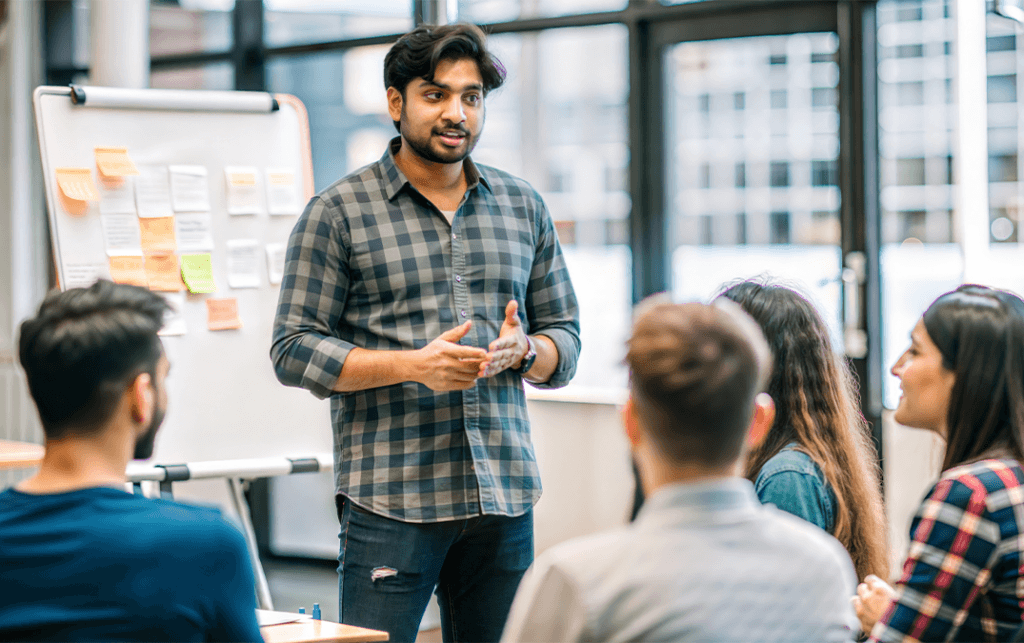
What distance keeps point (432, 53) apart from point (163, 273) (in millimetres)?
1434

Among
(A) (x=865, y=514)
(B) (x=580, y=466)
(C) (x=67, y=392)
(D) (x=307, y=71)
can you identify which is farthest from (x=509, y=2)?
(C) (x=67, y=392)

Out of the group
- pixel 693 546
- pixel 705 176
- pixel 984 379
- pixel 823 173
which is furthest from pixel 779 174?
pixel 693 546

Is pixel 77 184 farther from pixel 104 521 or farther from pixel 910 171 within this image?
pixel 910 171

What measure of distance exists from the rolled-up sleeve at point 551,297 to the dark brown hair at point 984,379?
2.70 feet

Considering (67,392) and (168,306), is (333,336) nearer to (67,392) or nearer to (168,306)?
(168,306)

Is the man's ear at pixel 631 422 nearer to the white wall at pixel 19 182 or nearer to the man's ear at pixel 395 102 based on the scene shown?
the man's ear at pixel 395 102

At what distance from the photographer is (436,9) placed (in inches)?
181

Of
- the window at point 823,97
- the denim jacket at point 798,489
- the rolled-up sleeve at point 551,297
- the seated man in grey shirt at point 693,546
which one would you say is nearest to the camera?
the seated man in grey shirt at point 693,546

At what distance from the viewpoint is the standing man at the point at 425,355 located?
1954mm

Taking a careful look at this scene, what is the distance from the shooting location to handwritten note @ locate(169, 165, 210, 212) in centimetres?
320

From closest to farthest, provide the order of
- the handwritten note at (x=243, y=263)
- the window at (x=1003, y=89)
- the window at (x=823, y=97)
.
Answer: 1. the handwritten note at (x=243, y=263)
2. the window at (x=1003, y=89)
3. the window at (x=823, y=97)

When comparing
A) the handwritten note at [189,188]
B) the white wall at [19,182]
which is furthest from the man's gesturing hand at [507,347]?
the white wall at [19,182]

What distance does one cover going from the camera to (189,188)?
10.6ft

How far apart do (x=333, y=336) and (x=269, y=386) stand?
1.36 m
